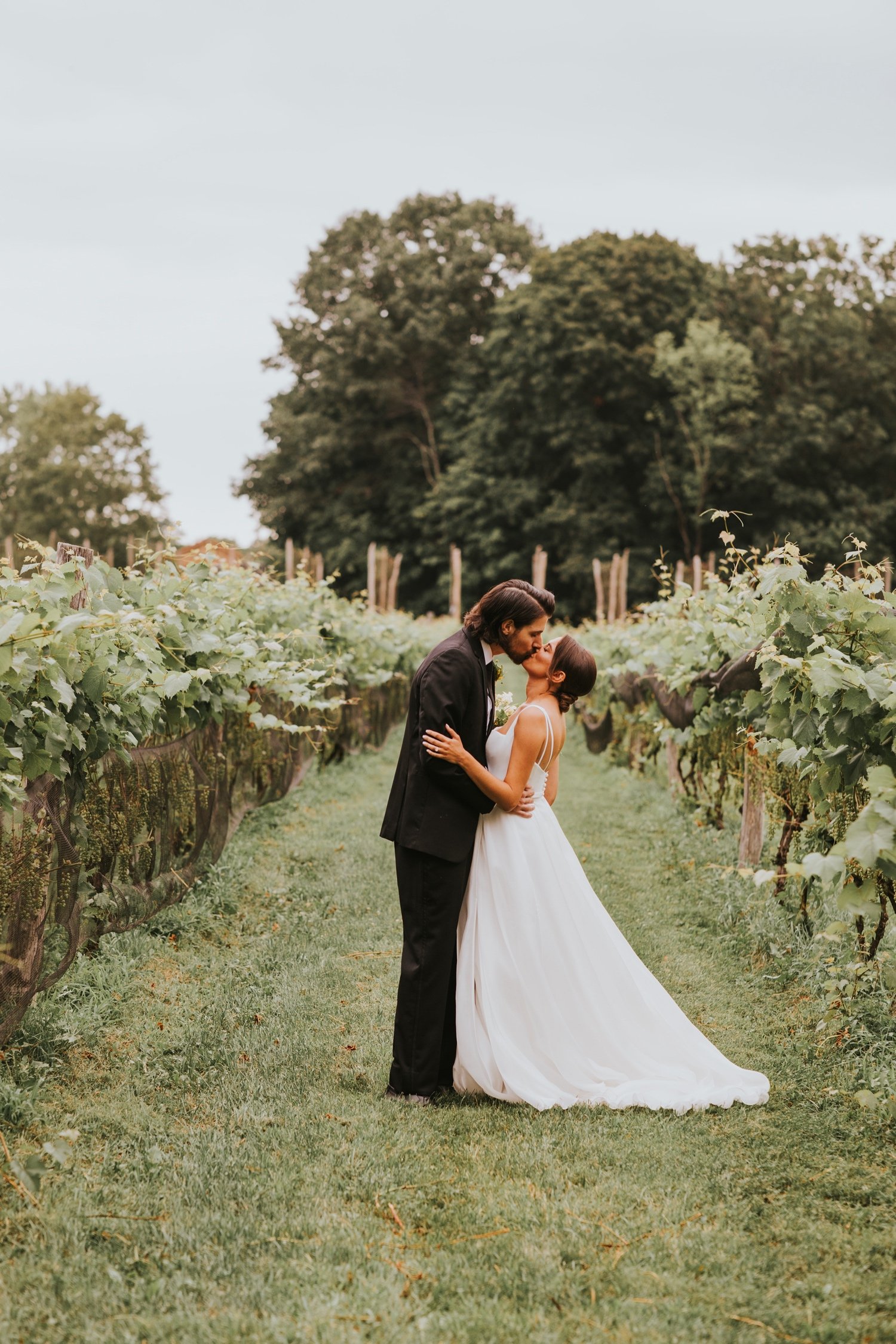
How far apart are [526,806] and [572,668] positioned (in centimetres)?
56

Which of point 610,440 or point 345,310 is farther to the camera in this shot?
point 345,310

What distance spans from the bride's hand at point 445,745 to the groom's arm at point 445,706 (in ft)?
0.11

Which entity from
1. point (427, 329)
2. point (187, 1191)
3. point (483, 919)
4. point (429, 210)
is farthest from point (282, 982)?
point (429, 210)

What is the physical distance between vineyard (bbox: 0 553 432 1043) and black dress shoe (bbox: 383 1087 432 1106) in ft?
4.49

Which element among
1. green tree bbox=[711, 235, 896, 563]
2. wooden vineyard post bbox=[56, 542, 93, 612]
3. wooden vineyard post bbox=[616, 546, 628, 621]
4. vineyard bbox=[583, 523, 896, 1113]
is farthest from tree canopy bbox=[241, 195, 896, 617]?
wooden vineyard post bbox=[56, 542, 93, 612]

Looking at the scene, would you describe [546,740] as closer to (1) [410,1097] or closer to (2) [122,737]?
(1) [410,1097]

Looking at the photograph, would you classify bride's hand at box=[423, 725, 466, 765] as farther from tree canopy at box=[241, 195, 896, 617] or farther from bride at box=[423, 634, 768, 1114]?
tree canopy at box=[241, 195, 896, 617]

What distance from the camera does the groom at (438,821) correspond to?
13.3 ft

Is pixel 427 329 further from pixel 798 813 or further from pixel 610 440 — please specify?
pixel 798 813

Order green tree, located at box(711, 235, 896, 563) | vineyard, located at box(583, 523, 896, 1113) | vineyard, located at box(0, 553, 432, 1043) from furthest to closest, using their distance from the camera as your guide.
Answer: green tree, located at box(711, 235, 896, 563) < vineyard, located at box(0, 553, 432, 1043) < vineyard, located at box(583, 523, 896, 1113)

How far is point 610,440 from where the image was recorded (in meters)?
39.4

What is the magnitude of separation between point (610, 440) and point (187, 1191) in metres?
38.0

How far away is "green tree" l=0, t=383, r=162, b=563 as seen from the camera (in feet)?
164

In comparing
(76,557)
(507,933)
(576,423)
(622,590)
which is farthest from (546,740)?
(576,423)
